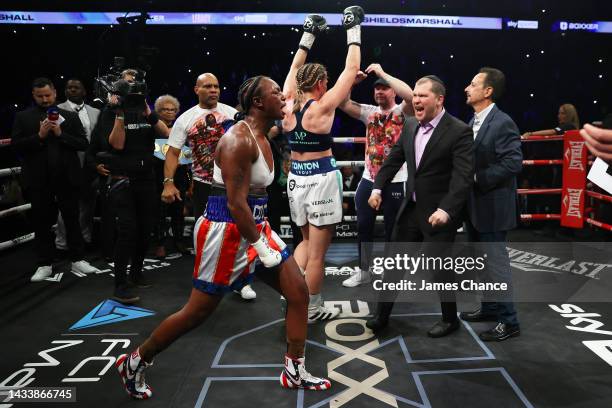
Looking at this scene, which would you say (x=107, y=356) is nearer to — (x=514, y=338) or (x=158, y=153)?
(x=514, y=338)

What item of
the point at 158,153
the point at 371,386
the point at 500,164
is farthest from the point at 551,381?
the point at 158,153

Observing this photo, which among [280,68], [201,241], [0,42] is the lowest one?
[201,241]

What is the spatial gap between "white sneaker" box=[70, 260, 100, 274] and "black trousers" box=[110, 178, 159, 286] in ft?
2.78

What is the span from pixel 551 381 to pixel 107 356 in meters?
2.28

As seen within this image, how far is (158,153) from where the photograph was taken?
4.98 m

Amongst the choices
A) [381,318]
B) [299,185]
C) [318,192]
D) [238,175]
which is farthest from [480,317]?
[238,175]

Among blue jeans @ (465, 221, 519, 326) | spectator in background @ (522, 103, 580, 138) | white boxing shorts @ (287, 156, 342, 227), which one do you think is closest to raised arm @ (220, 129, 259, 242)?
white boxing shorts @ (287, 156, 342, 227)

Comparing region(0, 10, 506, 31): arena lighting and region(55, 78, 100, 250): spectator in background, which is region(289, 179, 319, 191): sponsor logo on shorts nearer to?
region(55, 78, 100, 250): spectator in background

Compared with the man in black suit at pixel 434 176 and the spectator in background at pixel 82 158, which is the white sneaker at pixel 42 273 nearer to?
the spectator in background at pixel 82 158

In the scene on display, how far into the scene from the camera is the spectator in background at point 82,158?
5008 millimetres

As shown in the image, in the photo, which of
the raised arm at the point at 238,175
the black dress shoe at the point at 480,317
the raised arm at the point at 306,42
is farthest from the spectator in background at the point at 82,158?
the black dress shoe at the point at 480,317

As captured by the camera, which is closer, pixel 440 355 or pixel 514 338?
pixel 440 355

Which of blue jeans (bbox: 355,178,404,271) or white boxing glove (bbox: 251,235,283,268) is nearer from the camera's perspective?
white boxing glove (bbox: 251,235,283,268)

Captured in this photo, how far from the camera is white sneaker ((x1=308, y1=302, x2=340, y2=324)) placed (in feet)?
10.6
